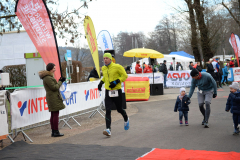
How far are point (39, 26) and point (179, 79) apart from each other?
17.9 metres

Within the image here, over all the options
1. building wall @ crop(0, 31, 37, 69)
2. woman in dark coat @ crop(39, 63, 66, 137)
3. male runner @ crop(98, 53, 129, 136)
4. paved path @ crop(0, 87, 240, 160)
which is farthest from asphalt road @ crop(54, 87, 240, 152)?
building wall @ crop(0, 31, 37, 69)

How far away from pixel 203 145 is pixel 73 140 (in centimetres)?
315

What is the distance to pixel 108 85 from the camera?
7379 millimetres

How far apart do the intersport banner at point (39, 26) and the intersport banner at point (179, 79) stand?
1717 centimetres

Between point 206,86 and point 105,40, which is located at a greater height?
point 105,40

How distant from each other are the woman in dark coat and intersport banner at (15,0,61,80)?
86 centimetres

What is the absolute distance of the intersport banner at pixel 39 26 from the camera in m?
8.13

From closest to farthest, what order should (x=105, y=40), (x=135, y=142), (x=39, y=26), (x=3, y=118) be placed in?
(x=135, y=142) → (x=3, y=118) → (x=39, y=26) → (x=105, y=40)

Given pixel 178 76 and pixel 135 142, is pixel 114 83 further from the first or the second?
pixel 178 76

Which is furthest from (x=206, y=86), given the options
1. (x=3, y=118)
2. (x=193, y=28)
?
(x=193, y=28)

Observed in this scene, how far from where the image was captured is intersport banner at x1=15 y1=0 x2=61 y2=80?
26.7 feet

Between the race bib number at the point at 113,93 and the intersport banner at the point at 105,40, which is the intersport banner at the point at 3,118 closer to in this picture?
the race bib number at the point at 113,93

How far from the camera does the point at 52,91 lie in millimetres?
7676

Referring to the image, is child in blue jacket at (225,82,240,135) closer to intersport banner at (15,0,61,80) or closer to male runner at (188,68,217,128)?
male runner at (188,68,217,128)
